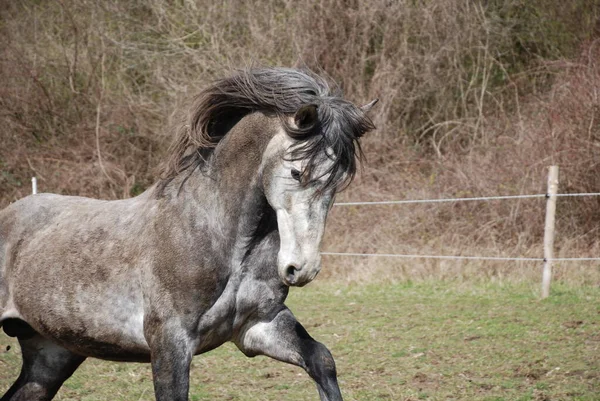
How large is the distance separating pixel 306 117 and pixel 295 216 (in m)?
0.45

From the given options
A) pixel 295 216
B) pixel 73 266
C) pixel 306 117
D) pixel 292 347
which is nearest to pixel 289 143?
pixel 306 117

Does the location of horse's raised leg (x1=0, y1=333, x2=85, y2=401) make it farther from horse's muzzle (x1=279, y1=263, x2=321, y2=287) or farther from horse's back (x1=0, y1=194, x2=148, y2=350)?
horse's muzzle (x1=279, y1=263, x2=321, y2=287)

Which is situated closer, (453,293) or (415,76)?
(453,293)

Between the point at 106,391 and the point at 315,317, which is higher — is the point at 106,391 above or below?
above

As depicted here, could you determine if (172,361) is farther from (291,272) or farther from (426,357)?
(426,357)

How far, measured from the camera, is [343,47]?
14852 millimetres

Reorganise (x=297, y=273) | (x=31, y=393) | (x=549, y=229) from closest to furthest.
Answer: (x=297, y=273)
(x=31, y=393)
(x=549, y=229)

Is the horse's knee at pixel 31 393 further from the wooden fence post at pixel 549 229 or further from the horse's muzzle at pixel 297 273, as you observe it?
the wooden fence post at pixel 549 229

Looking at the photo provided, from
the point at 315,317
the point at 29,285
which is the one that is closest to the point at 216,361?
the point at 315,317

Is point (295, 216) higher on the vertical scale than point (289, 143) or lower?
lower

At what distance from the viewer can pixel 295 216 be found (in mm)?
3436

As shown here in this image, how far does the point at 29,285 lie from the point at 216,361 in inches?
109

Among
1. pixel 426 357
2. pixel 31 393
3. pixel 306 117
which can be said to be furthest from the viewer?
pixel 426 357

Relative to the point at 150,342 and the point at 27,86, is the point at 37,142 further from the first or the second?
the point at 150,342
